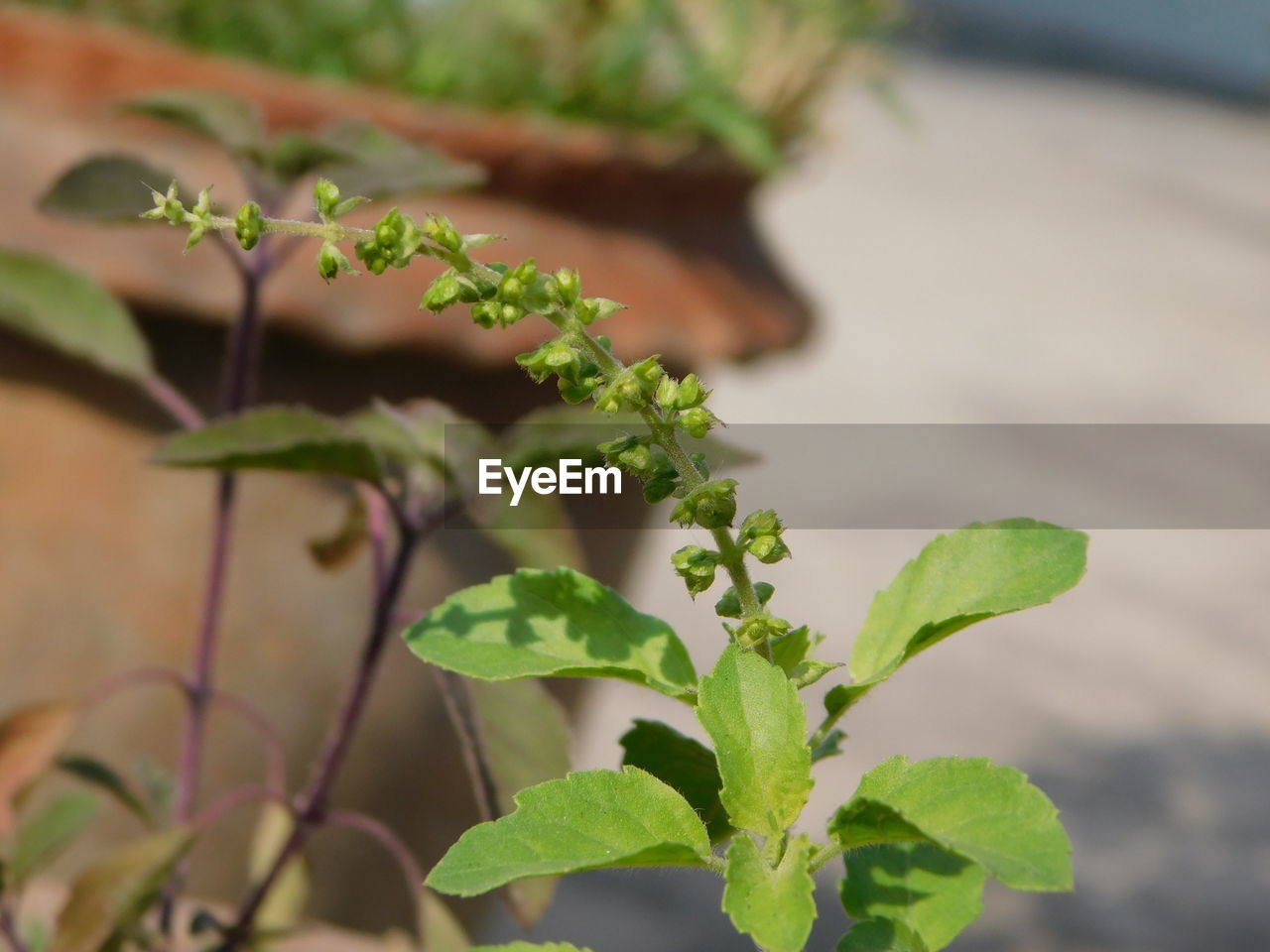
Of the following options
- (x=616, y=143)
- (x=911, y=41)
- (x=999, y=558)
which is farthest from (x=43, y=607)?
(x=911, y=41)

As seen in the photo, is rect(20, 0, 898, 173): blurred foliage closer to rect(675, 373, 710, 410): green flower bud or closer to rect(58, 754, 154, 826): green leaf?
rect(58, 754, 154, 826): green leaf

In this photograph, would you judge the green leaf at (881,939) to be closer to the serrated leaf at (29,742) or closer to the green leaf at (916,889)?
the green leaf at (916,889)

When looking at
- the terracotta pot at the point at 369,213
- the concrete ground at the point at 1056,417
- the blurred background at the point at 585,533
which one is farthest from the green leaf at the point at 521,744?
the terracotta pot at the point at 369,213

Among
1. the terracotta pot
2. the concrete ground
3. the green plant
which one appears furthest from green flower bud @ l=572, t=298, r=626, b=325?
the terracotta pot

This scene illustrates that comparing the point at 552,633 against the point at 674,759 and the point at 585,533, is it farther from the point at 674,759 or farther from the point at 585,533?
the point at 585,533

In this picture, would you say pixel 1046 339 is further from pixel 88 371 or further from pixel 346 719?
pixel 346 719

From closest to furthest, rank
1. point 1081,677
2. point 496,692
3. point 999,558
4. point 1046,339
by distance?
point 999,558 < point 496,692 < point 1081,677 < point 1046,339

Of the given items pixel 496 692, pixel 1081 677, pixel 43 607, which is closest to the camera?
pixel 496 692
